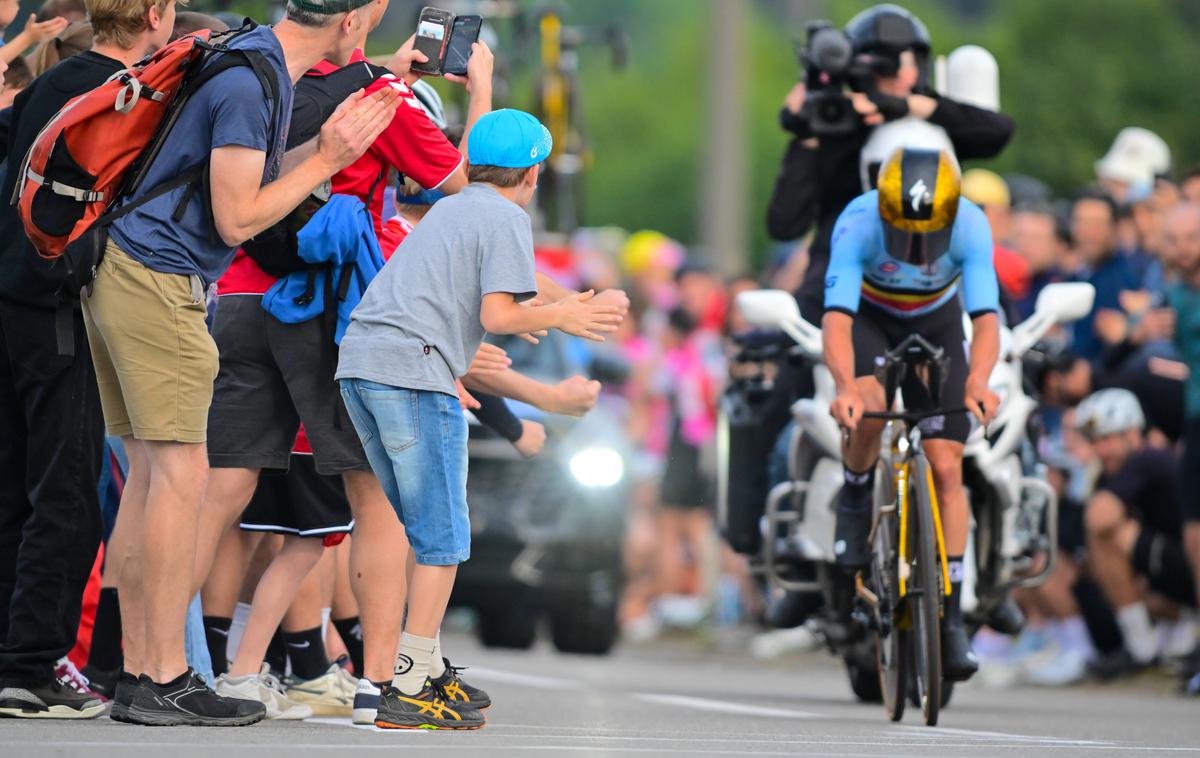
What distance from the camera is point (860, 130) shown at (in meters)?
11.8

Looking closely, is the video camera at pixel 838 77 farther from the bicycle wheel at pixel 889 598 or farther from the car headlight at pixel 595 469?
the car headlight at pixel 595 469

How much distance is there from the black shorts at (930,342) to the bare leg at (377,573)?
2.42 meters

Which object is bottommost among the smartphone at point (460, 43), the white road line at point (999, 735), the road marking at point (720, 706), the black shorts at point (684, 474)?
the road marking at point (720, 706)

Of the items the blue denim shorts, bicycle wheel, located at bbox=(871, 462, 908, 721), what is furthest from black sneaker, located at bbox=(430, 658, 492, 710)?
bicycle wheel, located at bbox=(871, 462, 908, 721)

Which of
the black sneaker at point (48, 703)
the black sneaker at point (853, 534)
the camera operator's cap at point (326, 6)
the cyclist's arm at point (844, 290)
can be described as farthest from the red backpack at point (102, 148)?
the black sneaker at point (853, 534)

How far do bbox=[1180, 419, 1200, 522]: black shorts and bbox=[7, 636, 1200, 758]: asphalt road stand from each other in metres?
0.90

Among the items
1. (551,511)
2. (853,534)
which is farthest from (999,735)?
(551,511)

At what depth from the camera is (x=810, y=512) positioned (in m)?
11.4

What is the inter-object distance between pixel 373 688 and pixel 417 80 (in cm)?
216

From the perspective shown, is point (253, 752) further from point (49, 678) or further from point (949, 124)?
point (949, 124)

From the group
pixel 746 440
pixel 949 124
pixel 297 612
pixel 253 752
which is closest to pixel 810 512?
pixel 746 440

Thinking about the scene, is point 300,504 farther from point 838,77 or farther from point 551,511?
point 551,511

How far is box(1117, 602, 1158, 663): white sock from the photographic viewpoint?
14.3 m

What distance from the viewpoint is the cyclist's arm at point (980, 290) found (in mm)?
10086
